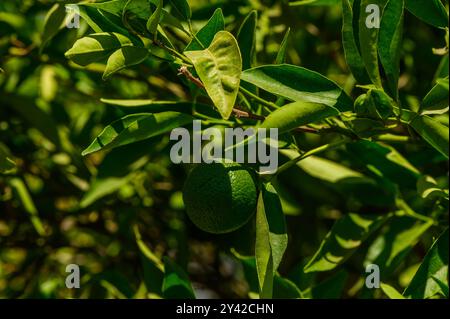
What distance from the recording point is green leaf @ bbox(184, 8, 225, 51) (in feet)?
3.29

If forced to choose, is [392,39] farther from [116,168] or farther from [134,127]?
[116,168]

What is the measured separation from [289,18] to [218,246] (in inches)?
24.5

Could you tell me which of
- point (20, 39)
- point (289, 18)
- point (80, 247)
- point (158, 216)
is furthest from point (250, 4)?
point (80, 247)

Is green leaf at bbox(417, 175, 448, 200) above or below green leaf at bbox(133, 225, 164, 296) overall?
above

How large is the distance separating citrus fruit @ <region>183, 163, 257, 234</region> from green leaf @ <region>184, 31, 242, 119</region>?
0.55ft

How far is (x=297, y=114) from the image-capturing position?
0.97 meters

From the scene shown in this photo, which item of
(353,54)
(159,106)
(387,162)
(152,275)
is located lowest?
(152,275)

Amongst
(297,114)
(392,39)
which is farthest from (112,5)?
(392,39)

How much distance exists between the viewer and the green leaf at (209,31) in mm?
1002

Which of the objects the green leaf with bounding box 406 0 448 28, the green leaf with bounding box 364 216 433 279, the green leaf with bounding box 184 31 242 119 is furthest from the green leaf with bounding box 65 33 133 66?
the green leaf with bounding box 364 216 433 279

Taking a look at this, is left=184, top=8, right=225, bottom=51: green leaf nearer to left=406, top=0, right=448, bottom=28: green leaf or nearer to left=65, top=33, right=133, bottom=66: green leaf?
left=65, top=33, right=133, bottom=66: green leaf

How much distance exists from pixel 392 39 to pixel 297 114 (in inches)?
7.1

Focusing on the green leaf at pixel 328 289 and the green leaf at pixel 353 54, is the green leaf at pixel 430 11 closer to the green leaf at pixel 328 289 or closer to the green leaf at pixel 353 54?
the green leaf at pixel 353 54

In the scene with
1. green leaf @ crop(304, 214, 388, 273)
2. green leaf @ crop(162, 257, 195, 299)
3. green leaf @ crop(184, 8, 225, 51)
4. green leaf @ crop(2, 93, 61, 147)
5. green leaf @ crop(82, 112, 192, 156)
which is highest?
green leaf @ crop(184, 8, 225, 51)
